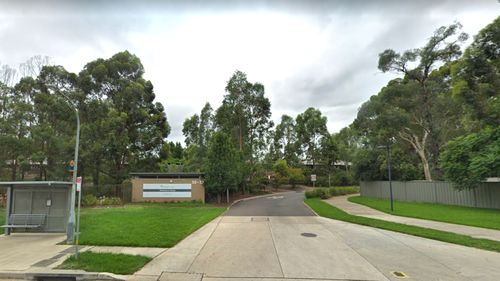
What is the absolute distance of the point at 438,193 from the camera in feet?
72.2

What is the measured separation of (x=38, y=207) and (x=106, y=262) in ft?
24.1

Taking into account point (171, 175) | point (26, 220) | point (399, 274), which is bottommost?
point (399, 274)

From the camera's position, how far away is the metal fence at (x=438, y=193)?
1788cm

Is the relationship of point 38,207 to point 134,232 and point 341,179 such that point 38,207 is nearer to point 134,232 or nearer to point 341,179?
point 134,232

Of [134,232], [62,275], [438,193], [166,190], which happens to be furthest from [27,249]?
[438,193]

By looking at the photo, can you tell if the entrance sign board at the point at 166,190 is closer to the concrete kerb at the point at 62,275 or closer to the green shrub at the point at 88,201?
the green shrub at the point at 88,201

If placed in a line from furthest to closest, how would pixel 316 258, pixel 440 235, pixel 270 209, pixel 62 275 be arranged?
pixel 270 209
pixel 440 235
pixel 316 258
pixel 62 275

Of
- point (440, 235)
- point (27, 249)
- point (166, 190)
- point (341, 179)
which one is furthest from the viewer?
point (341, 179)

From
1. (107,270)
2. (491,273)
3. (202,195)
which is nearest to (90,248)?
(107,270)

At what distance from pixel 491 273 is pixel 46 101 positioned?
34690mm

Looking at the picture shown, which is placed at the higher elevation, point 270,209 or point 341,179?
point 341,179

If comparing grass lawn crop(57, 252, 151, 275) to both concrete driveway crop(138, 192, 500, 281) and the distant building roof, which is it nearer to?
concrete driveway crop(138, 192, 500, 281)

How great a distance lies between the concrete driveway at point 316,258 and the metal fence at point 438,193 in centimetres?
1302

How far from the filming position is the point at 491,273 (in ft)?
19.7
